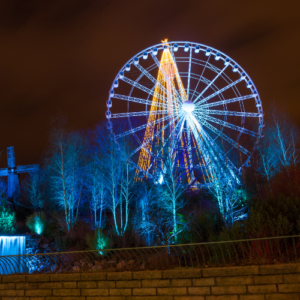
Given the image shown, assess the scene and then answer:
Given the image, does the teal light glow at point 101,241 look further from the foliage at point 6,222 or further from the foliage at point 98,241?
the foliage at point 6,222

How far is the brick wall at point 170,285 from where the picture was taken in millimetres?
6727

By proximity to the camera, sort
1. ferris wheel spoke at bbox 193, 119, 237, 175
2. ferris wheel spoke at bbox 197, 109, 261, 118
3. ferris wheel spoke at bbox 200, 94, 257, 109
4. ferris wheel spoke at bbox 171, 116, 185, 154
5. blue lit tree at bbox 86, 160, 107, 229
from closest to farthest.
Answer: ferris wheel spoke at bbox 171, 116, 185, 154, ferris wheel spoke at bbox 193, 119, 237, 175, ferris wheel spoke at bbox 197, 109, 261, 118, ferris wheel spoke at bbox 200, 94, 257, 109, blue lit tree at bbox 86, 160, 107, 229

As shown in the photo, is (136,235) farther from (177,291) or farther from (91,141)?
(177,291)

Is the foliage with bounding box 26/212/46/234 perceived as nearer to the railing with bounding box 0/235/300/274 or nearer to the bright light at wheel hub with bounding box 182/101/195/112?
the bright light at wheel hub with bounding box 182/101/195/112

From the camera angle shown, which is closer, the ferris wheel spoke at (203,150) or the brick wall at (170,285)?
the brick wall at (170,285)

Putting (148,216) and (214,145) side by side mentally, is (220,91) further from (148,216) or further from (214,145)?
(148,216)

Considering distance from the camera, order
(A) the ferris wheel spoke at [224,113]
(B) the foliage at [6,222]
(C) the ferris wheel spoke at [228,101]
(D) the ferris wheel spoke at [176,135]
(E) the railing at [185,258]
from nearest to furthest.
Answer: (E) the railing at [185,258]
(D) the ferris wheel spoke at [176,135]
(A) the ferris wheel spoke at [224,113]
(C) the ferris wheel spoke at [228,101]
(B) the foliage at [6,222]

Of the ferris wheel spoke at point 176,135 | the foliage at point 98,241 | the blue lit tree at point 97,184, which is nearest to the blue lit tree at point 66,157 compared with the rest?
the blue lit tree at point 97,184

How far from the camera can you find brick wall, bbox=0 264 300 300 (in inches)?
265

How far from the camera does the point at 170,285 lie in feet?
23.9

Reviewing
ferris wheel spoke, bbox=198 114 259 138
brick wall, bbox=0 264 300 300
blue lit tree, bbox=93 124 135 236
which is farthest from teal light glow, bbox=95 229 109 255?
brick wall, bbox=0 264 300 300

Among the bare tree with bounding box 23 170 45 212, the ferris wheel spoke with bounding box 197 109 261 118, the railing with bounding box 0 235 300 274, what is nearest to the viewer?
the railing with bounding box 0 235 300 274

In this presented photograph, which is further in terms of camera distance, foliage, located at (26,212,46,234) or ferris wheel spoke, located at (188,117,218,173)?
foliage, located at (26,212,46,234)

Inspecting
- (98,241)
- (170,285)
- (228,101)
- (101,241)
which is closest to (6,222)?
(98,241)
